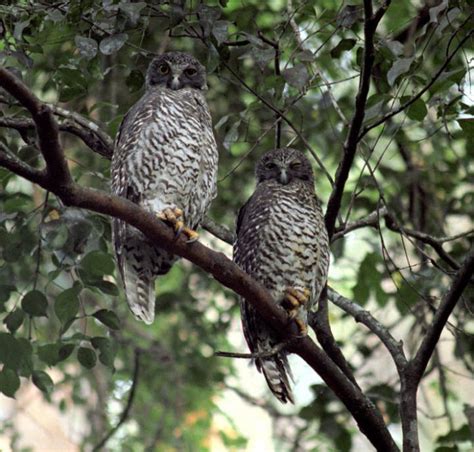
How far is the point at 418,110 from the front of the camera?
307cm

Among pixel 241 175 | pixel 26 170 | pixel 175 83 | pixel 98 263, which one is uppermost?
pixel 241 175

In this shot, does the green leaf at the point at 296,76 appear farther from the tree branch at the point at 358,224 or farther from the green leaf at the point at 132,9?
the tree branch at the point at 358,224

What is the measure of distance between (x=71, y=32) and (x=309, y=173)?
1454mm

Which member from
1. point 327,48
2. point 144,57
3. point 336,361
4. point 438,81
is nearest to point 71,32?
point 144,57

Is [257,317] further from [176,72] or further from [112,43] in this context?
[112,43]

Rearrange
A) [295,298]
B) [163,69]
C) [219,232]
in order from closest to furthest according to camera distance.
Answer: [295,298] → [219,232] → [163,69]

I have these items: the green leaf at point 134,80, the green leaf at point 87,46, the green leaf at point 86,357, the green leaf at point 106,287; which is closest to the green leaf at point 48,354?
the green leaf at point 86,357

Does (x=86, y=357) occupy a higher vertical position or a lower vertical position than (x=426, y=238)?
lower

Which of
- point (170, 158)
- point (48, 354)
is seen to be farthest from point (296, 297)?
point (48, 354)

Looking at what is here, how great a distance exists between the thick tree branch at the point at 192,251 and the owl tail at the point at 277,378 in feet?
2.27

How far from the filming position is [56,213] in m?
3.64

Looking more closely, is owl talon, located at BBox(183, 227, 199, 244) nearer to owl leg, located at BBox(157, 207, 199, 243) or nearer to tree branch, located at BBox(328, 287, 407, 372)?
owl leg, located at BBox(157, 207, 199, 243)

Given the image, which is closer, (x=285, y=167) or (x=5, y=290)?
(x=5, y=290)

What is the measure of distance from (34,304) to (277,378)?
1088mm
